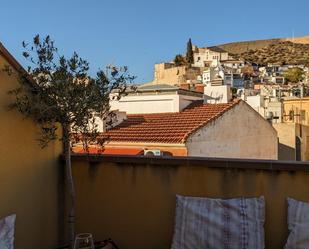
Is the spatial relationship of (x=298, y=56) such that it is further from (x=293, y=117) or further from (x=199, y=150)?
(x=199, y=150)

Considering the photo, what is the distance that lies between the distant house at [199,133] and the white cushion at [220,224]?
6224mm

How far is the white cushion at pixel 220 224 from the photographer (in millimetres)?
3391

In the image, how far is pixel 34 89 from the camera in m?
3.47

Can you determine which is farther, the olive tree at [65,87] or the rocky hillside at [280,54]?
the rocky hillside at [280,54]

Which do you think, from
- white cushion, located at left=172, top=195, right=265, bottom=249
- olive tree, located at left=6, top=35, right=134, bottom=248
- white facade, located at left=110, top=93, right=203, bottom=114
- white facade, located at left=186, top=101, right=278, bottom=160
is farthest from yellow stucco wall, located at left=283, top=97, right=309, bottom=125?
olive tree, located at left=6, top=35, right=134, bottom=248

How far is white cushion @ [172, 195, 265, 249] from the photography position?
11.1 feet

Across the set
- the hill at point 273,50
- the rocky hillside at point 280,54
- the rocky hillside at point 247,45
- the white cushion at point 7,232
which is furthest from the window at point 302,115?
the rocky hillside at point 247,45

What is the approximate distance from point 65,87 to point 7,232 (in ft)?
4.13

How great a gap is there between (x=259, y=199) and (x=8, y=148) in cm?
218

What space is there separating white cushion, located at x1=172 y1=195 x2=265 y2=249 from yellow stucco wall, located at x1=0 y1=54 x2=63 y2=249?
4.34 feet

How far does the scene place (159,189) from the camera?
3873mm

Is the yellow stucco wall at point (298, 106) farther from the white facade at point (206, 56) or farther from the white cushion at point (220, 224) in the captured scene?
the white facade at point (206, 56)

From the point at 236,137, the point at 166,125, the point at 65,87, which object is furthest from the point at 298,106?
the point at 65,87

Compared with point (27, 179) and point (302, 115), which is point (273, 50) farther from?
point (27, 179)
